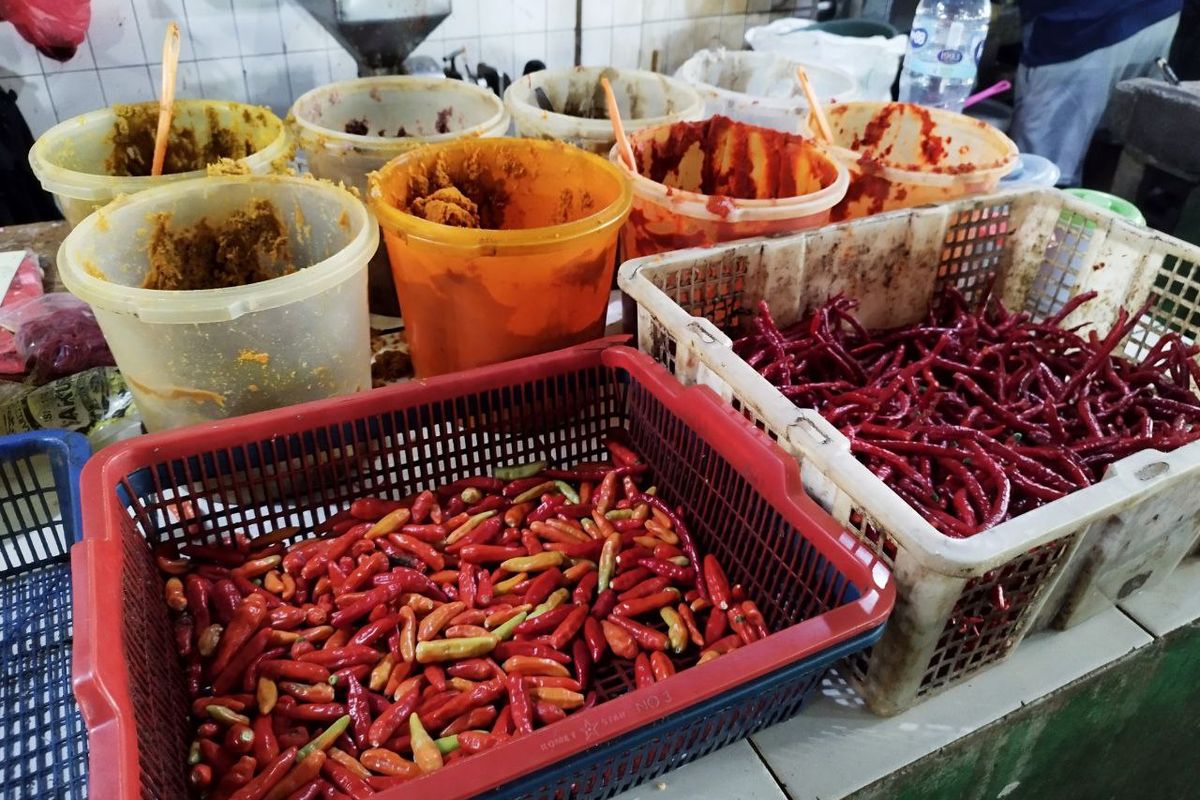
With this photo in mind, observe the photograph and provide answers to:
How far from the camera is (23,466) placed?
147 centimetres

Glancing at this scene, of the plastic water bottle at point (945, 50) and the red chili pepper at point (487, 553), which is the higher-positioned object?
the plastic water bottle at point (945, 50)

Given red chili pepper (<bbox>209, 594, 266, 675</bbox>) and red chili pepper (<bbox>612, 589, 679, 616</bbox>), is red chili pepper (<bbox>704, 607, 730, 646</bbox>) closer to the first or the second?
red chili pepper (<bbox>612, 589, 679, 616</bbox>)

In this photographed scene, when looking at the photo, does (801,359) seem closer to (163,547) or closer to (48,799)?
(163,547)

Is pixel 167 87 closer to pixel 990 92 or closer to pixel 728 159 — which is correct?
pixel 728 159

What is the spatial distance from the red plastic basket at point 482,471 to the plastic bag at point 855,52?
1.98 meters

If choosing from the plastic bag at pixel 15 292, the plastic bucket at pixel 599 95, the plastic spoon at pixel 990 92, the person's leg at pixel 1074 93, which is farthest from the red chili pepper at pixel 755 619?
the person's leg at pixel 1074 93

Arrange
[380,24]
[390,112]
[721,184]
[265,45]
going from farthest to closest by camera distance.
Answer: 1. [265,45]
2. [380,24]
3. [390,112]
4. [721,184]

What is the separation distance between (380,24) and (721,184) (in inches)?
55.2

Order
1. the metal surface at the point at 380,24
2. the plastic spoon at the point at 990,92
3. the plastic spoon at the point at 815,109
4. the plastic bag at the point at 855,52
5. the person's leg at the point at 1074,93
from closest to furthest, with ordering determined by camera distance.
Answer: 1. the plastic spoon at the point at 815,109
2. the metal surface at the point at 380,24
3. the plastic spoon at the point at 990,92
4. the plastic bag at the point at 855,52
5. the person's leg at the point at 1074,93

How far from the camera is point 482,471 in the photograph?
5.19ft

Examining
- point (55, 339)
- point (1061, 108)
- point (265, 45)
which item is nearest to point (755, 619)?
point (55, 339)

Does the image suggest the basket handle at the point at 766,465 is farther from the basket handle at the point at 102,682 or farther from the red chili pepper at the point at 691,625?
the basket handle at the point at 102,682

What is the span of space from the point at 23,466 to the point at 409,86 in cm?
135

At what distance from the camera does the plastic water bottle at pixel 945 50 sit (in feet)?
10.3
